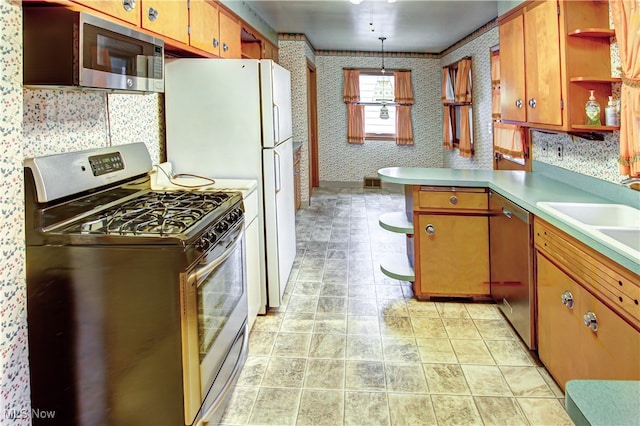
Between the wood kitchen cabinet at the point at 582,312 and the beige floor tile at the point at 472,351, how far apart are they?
305 millimetres

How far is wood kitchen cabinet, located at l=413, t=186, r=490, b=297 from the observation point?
10.6 ft

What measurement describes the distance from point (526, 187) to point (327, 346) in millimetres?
1675

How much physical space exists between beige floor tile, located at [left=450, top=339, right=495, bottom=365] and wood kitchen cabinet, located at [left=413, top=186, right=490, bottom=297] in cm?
61

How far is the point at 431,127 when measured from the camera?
27.8 ft

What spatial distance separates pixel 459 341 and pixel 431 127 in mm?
6302

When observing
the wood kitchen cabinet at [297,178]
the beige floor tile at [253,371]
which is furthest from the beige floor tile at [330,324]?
the wood kitchen cabinet at [297,178]

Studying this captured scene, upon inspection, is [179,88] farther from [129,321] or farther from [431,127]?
[431,127]

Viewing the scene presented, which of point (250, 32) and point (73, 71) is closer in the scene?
point (73, 71)

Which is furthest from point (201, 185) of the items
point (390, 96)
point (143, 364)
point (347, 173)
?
point (347, 173)

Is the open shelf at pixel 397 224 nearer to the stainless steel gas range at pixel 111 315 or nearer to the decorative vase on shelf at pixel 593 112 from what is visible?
the decorative vase on shelf at pixel 593 112

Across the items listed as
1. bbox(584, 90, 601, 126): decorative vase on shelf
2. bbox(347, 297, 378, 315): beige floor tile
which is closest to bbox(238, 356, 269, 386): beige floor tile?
bbox(347, 297, 378, 315): beige floor tile

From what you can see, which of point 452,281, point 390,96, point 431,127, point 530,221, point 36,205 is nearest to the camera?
point 36,205

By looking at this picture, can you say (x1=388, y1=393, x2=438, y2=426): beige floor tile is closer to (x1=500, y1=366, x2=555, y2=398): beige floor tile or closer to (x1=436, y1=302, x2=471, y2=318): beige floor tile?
(x1=500, y1=366, x2=555, y2=398): beige floor tile

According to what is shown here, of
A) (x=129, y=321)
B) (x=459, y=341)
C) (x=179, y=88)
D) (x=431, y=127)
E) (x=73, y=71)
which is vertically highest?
(x=431, y=127)
